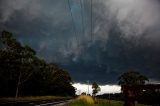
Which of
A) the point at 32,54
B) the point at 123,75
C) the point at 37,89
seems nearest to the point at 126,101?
the point at 32,54

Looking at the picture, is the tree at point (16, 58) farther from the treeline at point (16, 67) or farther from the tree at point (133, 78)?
the tree at point (133, 78)

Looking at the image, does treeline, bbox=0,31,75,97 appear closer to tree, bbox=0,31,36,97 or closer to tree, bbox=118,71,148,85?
tree, bbox=0,31,36,97

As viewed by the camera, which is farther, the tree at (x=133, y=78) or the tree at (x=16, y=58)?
the tree at (x=133, y=78)

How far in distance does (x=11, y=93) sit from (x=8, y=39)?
59.9 ft

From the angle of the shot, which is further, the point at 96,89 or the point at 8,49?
the point at 96,89

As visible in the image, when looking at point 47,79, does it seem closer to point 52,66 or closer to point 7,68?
point 52,66

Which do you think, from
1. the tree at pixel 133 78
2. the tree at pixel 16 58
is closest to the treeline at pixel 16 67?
the tree at pixel 16 58

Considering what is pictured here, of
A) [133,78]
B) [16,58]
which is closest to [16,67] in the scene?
[16,58]

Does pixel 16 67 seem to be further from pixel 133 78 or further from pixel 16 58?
pixel 133 78

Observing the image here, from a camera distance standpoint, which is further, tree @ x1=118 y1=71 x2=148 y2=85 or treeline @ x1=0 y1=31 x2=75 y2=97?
tree @ x1=118 y1=71 x2=148 y2=85

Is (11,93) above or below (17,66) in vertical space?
below

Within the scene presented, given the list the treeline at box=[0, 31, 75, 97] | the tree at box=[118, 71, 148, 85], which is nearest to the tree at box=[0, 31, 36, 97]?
the treeline at box=[0, 31, 75, 97]

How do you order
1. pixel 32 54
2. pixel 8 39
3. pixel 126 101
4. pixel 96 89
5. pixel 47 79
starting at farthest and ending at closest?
pixel 96 89
pixel 47 79
pixel 32 54
pixel 8 39
pixel 126 101

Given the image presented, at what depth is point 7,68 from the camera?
2835 inches
